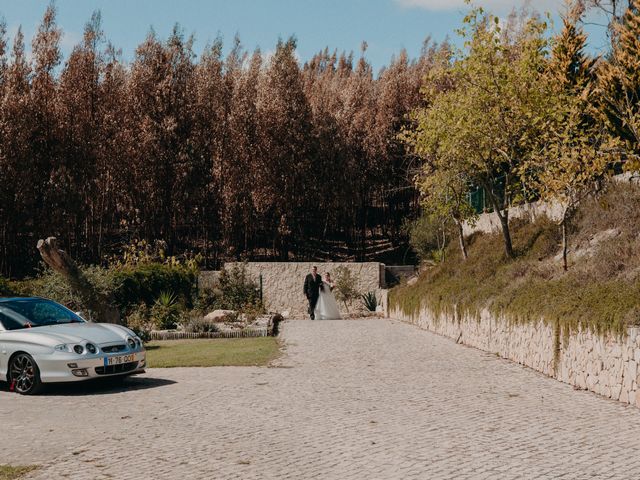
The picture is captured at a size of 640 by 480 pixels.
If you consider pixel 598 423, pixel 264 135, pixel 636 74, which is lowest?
pixel 598 423

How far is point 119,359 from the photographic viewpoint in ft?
39.6

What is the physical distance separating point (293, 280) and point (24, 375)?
24.2 meters

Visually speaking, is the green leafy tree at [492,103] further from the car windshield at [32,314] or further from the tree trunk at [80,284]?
the car windshield at [32,314]

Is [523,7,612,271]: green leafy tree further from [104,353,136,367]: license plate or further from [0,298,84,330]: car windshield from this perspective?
[0,298,84,330]: car windshield

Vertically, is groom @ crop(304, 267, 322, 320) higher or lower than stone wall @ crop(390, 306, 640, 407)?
higher

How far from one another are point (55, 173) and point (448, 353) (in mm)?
23225

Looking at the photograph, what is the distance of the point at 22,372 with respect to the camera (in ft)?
39.3

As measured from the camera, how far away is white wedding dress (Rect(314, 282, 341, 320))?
104 feet

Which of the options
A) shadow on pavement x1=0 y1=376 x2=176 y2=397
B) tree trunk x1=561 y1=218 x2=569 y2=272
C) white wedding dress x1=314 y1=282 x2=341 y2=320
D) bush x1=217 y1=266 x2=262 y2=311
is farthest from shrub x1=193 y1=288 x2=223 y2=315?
shadow on pavement x1=0 y1=376 x2=176 y2=397

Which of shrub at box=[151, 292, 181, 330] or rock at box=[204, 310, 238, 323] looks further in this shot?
rock at box=[204, 310, 238, 323]

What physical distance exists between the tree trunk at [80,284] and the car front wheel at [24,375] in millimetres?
7439

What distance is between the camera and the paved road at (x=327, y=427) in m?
7.10

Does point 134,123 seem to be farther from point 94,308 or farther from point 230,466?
point 230,466

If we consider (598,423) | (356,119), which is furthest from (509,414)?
(356,119)
